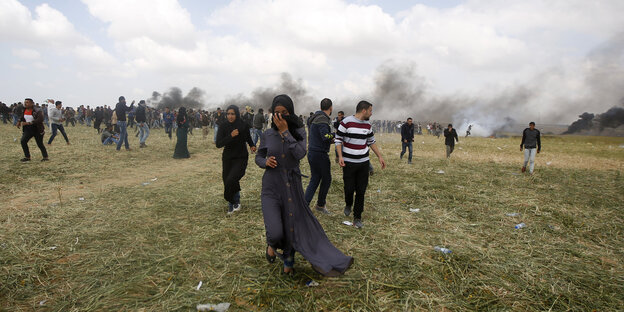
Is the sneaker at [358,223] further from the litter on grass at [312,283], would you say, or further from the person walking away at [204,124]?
the person walking away at [204,124]

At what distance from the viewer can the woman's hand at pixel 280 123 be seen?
10.9 ft

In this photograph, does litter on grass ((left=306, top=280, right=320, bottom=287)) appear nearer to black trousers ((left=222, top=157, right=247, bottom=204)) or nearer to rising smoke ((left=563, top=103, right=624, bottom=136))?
black trousers ((left=222, top=157, right=247, bottom=204))

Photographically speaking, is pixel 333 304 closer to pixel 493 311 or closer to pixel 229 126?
pixel 493 311

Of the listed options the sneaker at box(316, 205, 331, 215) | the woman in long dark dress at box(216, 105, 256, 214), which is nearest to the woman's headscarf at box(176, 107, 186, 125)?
the woman in long dark dress at box(216, 105, 256, 214)

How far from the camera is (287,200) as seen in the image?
10.8 ft

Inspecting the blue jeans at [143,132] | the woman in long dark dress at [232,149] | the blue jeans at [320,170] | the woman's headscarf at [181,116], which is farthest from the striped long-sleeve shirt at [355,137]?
the blue jeans at [143,132]

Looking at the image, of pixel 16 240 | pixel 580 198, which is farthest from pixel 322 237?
pixel 580 198

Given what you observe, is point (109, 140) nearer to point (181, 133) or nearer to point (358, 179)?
point (181, 133)

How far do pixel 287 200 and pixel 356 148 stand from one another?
1.98 m

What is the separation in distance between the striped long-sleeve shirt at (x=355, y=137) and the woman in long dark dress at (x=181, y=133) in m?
8.24

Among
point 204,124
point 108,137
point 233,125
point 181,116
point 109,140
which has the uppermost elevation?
point 181,116

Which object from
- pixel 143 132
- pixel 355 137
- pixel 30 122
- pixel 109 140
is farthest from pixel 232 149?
pixel 109 140

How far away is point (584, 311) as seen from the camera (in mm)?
3004

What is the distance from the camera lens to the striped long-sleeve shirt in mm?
4910
